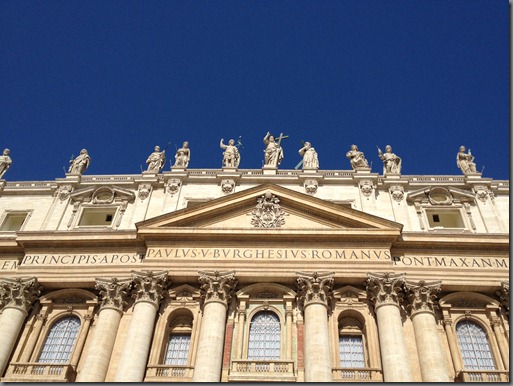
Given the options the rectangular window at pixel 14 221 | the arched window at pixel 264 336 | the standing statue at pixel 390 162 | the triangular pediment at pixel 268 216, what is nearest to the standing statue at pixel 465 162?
the standing statue at pixel 390 162

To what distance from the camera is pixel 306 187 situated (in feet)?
104

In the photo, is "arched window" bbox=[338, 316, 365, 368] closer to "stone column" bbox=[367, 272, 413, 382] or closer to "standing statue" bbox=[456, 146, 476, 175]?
"stone column" bbox=[367, 272, 413, 382]

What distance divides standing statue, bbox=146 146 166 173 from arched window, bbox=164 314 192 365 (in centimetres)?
999

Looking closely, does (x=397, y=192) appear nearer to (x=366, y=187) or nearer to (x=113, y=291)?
(x=366, y=187)

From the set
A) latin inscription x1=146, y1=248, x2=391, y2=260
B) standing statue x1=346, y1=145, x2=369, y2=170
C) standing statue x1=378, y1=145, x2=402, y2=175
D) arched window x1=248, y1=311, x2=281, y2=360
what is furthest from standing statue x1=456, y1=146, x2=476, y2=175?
arched window x1=248, y1=311, x2=281, y2=360

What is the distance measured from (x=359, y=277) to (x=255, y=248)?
5348 mm

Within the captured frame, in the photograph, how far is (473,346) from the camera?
25.8 m

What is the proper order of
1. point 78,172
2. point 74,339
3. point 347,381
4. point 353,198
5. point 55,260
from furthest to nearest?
point 78,172 < point 353,198 < point 55,260 < point 74,339 < point 347,381

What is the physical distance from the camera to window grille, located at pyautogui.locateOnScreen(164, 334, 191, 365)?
2561cm

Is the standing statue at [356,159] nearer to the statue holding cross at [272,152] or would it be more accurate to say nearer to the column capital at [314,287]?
the statue holding cross at [272,152]

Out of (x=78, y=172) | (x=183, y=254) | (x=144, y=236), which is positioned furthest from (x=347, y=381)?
(x=78, y=172)

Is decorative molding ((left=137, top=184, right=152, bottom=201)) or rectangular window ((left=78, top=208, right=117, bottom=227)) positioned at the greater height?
decorative molding ((left=137, top=184, right=152, bottom=201))

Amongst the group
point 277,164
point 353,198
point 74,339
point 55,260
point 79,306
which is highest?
point 277,164

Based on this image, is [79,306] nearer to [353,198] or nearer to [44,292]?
[44,292]
